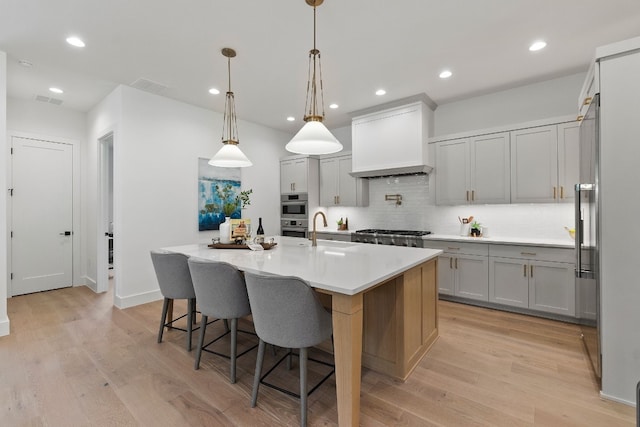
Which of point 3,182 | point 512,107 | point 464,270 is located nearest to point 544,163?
point 512,107

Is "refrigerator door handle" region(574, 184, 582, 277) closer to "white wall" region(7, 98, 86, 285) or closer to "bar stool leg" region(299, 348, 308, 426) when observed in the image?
"bar stool leg" region(299, 348, 308, 426)

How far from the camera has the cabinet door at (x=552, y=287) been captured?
3355 millimetres

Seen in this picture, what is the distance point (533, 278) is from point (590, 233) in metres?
1.48

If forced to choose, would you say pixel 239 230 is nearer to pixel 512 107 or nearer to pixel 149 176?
pixel 149 176

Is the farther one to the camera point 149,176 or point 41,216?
point 41,216

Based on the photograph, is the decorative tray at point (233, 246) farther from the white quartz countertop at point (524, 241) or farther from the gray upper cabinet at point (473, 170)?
the gray upper cabinet at point (473, 170)

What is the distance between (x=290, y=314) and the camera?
1763 mm

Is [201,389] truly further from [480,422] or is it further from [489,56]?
[489,56]

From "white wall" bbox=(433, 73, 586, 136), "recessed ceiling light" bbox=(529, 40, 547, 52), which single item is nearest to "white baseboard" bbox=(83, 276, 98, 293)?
"white wall" bbox=(433, 73, 586, 136)

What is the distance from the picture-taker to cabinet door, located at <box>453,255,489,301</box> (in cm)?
387

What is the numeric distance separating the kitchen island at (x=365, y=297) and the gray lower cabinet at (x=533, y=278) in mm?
1394

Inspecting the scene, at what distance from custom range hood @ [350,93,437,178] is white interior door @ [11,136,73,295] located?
480cm

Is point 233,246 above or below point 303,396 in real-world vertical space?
above

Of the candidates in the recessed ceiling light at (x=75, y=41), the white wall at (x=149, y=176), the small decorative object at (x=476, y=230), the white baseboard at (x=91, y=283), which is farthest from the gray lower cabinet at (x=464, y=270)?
the white baseboard at (x=91, y=283)
